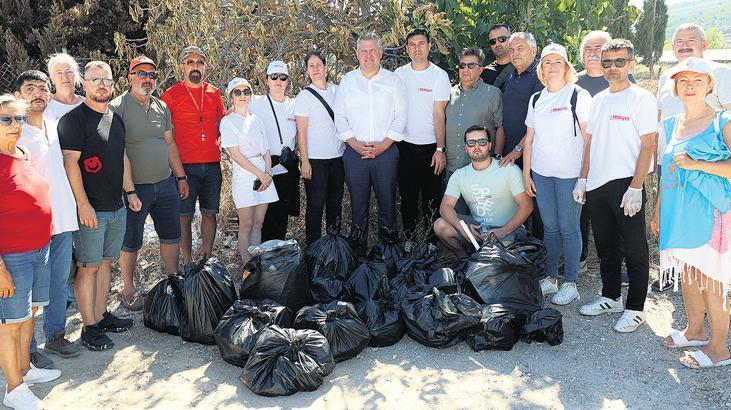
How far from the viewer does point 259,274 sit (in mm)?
4371

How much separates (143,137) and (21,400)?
1.96 meters

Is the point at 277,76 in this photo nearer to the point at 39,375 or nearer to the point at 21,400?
the point at 39,375

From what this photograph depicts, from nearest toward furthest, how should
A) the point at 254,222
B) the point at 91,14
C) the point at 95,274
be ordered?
the point at 95,274, the point at 254,222, the point at 91,14

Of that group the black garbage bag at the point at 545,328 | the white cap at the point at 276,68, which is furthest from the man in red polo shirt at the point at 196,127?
the black garbage bag at the point at 545,328

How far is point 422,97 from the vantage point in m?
5.23

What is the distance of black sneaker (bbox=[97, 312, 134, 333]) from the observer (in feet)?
14.5

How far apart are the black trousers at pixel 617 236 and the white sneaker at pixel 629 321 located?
43 millimetres

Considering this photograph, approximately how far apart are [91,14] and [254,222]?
4706mm

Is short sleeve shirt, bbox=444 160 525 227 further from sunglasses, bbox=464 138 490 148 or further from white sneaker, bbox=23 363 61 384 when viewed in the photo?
white sneaker, bbox=23 363 61 384

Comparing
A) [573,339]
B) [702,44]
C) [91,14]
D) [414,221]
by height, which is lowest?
[573,339]

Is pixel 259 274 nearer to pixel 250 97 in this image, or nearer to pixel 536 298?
pixel 250 97

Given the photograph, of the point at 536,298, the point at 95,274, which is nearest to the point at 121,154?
the point at 95,274

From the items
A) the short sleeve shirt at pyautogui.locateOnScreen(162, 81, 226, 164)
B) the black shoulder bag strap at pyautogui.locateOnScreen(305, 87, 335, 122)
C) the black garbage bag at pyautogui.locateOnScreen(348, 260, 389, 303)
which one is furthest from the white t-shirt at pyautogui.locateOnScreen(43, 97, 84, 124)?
the black garbage bag at pyautogui.locateOnScreen(348, 260, 389, 303)

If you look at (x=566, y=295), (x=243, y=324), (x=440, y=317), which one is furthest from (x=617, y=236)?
(x=243, y=324)
